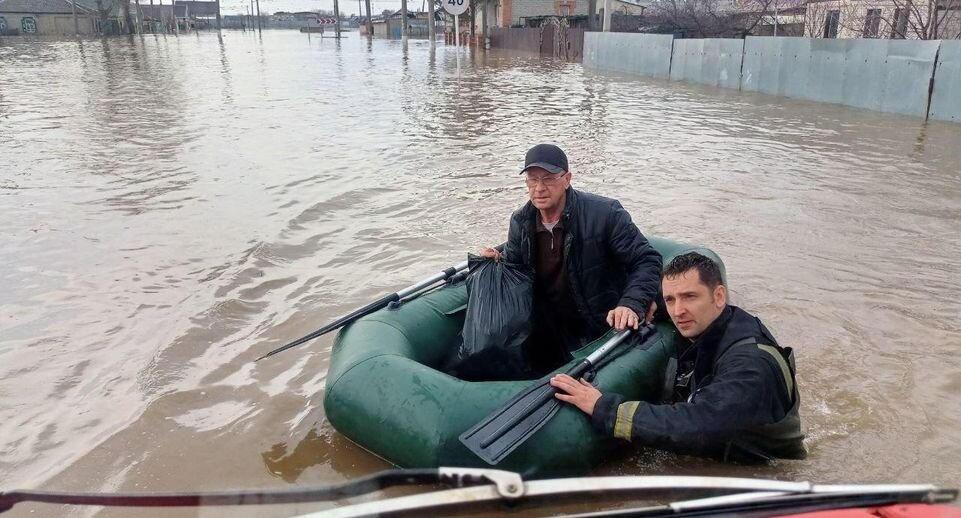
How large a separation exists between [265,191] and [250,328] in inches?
156

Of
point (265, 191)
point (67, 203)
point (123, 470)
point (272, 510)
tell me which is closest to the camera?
point (272, 510)

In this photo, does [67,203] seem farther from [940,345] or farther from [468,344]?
[940,345]

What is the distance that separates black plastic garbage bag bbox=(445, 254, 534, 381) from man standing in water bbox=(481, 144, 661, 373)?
17 centimetres

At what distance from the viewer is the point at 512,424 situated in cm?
280

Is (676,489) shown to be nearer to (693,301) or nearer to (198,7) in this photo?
(693,301)

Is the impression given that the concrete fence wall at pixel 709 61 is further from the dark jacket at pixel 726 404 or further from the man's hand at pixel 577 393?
the man's hand at pixel 577 393

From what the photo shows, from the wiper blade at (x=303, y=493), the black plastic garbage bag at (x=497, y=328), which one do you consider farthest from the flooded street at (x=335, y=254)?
the black plastic garbage bag at (x=497, y=328)

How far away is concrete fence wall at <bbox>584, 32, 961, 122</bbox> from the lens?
13.0 metres

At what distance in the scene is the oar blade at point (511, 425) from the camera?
8.89 ft

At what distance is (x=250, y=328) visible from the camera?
4961 mm

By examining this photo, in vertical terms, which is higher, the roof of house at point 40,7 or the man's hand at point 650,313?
the roof of house at point 40,7

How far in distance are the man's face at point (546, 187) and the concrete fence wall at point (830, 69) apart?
12.2m

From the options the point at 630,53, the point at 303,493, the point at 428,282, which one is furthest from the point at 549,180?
the point at 630,53

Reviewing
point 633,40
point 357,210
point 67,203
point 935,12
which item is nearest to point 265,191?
point 357,210
